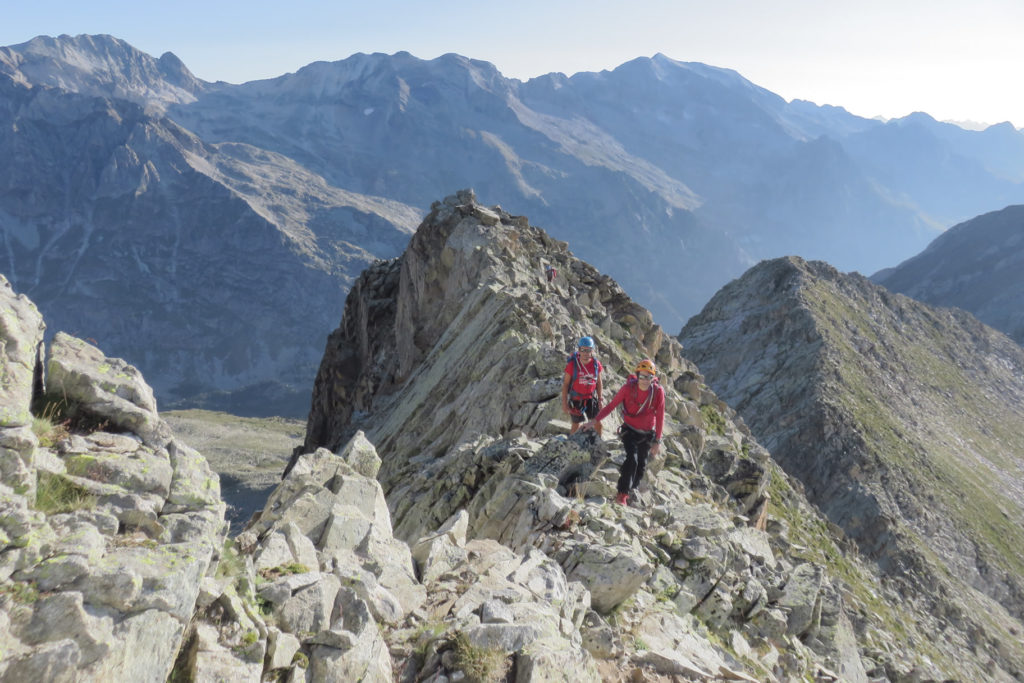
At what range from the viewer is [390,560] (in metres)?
10.9

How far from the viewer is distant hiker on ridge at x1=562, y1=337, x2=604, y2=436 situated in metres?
19.1

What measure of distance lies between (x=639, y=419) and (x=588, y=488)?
221cm

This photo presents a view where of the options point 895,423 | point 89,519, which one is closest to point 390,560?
point 89,519

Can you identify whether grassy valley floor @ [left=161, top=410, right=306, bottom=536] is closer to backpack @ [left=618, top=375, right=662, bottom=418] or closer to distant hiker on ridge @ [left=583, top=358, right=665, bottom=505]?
distant hiker on ridge @ [left=583, top=358, right=665, bottom=505]

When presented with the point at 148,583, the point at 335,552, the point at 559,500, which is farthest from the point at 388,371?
the point at 148,583

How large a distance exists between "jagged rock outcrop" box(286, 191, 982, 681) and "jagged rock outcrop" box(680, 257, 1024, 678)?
1371 centimetres

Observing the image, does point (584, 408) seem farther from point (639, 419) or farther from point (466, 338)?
point (466, 338)

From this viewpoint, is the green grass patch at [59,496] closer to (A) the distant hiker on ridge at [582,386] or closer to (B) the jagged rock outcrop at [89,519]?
(B) the jagged rock outcrop at [89,519]

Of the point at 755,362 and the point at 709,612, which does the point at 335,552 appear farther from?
the point at 755,362

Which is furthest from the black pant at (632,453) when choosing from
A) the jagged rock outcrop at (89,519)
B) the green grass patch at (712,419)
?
the green grass patch at (712,419)

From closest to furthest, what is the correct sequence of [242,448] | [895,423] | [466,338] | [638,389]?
[638,389] < [466,338] < [895,423] < [242,448]

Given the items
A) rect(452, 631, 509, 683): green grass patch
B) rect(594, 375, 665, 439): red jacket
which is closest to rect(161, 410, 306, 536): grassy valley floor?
rect(594, 375, 665, 439): red jacket

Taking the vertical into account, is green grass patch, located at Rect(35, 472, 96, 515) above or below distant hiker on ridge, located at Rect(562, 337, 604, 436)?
below

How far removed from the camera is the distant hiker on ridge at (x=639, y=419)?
15.9 metres
